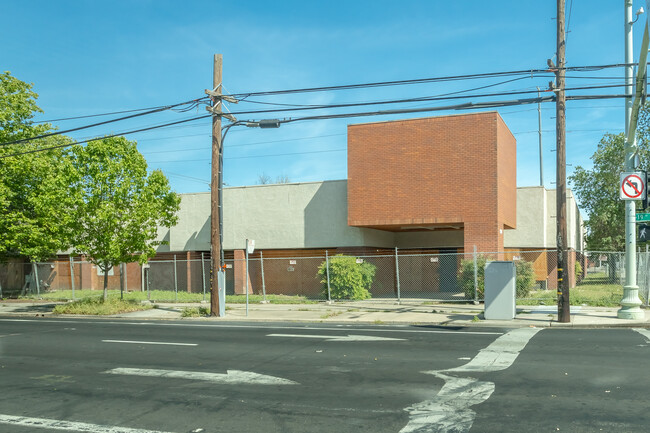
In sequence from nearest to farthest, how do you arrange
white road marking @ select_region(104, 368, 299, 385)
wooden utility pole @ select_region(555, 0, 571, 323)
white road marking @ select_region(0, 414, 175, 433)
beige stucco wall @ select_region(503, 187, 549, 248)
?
white road marking @ select_region(0, 414, 175, 433) → white road marking @ select_region(104, 368, 299, 385) → wooden utility pole @ select_region(555, 0, 571, 323) → beige stucco wall @ select_region(503, 187, 549, 248)

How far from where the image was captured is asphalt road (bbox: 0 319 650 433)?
6.59 m

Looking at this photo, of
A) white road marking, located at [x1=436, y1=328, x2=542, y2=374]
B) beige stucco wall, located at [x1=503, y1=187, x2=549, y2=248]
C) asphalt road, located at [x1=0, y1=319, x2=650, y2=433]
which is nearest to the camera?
asphalt road, located at [x1=0, y1=319, x2=650, y2=433]

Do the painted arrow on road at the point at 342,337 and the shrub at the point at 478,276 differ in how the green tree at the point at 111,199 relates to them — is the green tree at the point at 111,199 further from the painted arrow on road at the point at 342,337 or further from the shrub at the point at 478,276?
the shrub at the point at 478,276

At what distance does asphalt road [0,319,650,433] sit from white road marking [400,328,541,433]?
0.06 feet

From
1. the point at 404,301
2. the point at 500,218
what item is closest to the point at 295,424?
the point at 404,301

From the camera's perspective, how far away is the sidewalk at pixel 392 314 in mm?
15750

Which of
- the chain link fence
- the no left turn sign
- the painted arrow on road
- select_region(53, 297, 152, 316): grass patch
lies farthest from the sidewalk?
the no left turn sign

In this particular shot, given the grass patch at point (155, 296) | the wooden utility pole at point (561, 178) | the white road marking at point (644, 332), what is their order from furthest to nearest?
the grass patch at point (155, 296) → the wooden utility pole at point (561, 178) → the white road marking at point (644, 332)

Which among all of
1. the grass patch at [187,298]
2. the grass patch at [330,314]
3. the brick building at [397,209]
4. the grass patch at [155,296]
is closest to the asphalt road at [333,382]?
the grass patch at [330,314]

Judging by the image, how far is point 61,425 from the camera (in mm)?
6715

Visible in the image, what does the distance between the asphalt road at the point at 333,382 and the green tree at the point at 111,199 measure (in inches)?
298

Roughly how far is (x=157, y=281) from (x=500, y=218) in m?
18.5

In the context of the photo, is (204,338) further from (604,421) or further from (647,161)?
(647,161)

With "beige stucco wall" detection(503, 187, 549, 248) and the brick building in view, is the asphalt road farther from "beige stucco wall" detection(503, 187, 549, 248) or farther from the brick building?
"beige stucco wall" detection(503, 187, 549, 248)
